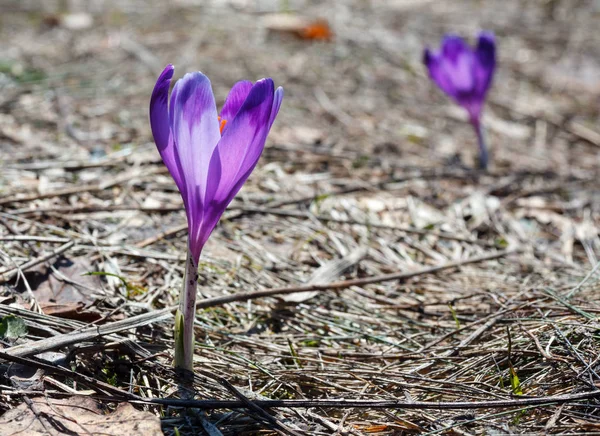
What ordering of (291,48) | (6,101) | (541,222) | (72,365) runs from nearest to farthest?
(72,365), (541,222), (6,101), (291,48)

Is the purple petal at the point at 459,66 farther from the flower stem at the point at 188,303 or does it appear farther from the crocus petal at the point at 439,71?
the flower stem at the point at 188,303

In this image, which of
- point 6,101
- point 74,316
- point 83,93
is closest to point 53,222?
point 74,316

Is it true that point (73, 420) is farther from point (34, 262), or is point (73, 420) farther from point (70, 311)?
point (34, 262)

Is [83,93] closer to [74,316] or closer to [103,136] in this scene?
[103,136]

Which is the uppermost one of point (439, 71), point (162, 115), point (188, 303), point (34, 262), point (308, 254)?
point (162, 115)

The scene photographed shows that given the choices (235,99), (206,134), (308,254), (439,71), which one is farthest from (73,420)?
(439,71)
